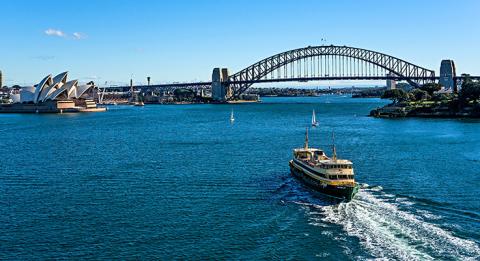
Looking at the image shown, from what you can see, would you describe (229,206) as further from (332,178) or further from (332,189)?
(332,178)

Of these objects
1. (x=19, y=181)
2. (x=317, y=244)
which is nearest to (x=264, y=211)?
(x=317, y=244)

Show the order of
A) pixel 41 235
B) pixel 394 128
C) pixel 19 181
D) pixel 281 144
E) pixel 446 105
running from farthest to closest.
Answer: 1. pixel 446 105
2. pixel 394 128
3. pixel 281 144
4. pixel 19 181
5. pixel 41 235

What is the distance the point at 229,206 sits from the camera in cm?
2303

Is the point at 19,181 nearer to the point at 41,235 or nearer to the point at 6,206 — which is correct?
the point at 6,206

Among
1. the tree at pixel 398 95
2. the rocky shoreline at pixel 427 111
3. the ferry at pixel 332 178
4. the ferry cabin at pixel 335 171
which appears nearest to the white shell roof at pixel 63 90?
the rocky shoreline at pixel 427 111

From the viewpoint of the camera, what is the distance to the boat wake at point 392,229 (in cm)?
1708

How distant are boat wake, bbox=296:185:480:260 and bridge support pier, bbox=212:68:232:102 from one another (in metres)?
139

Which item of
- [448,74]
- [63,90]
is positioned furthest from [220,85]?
[448,74]

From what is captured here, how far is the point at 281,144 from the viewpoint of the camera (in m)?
45.9

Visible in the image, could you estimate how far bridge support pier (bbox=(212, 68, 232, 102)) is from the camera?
162750 millimetres

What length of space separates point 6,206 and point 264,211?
1054cm

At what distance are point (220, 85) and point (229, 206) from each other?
464 ft

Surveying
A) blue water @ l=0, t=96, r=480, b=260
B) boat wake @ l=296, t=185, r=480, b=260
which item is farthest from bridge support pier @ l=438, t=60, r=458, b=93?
boat wake @ l=296, t=185, r=480, b=260

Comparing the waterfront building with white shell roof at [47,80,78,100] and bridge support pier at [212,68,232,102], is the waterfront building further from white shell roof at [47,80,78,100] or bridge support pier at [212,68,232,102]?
bridge support pier at [212,68,232,102]
